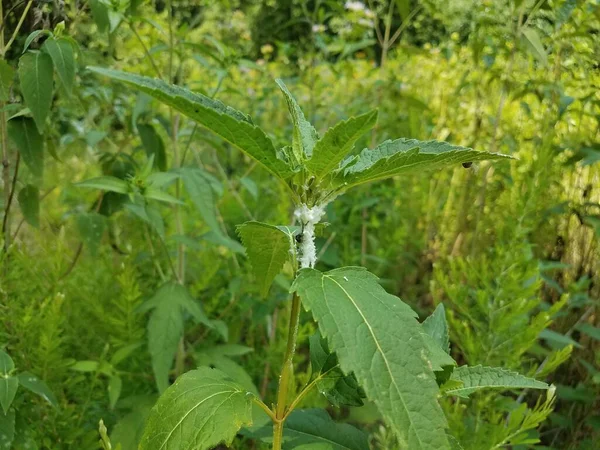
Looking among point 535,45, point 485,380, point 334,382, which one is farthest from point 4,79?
point 535,45

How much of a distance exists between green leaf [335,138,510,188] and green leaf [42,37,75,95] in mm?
684

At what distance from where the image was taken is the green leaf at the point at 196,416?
70cm

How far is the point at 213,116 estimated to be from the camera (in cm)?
64

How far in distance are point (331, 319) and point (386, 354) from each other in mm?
66

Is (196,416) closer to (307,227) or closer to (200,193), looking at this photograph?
(307,227)

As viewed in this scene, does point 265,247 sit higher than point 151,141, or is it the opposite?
point 265,247

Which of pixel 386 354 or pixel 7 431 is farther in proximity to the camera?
pixel 7 431

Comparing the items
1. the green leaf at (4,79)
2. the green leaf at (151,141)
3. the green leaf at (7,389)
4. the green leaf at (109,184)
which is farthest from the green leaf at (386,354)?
the green leaf at (151,141)

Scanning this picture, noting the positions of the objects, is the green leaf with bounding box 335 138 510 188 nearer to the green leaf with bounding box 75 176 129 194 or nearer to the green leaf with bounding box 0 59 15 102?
the green leaf with bounding box 75 176 129 194

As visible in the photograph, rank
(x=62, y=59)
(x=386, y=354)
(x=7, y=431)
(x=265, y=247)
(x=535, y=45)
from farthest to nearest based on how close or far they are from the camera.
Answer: (x=535, y=45)
(x=62, y=59)
(x=7, y=431)
(x=265, y=247)
(x=386, y=354)

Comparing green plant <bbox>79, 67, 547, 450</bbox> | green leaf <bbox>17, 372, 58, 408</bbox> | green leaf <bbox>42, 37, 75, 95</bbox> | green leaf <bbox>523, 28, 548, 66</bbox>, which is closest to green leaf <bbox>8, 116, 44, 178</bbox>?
green leaf <bbox>42, 37, 75, 95</bbox>

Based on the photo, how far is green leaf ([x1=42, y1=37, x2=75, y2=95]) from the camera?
118 centimetres

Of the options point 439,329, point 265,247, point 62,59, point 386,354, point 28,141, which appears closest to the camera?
point 386,354

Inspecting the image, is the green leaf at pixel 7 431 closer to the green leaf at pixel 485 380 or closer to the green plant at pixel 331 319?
the green plant at pixel 331 319
